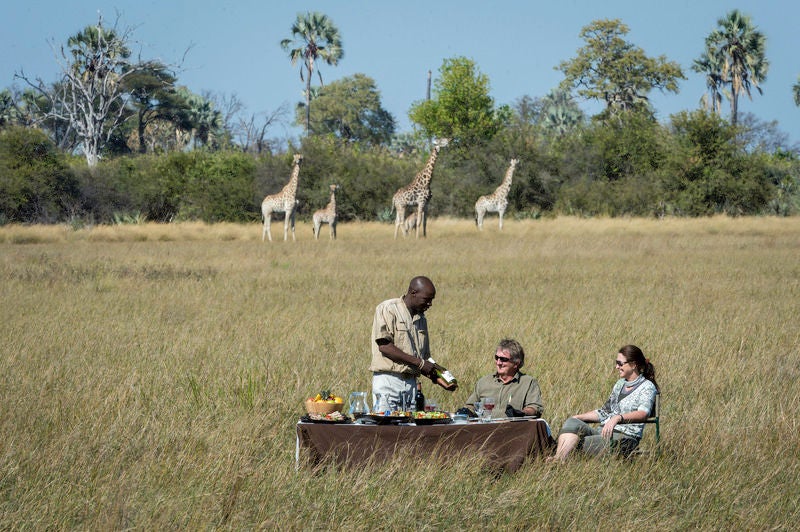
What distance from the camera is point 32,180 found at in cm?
3428

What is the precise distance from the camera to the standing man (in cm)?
609

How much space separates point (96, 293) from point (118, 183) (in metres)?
23.2

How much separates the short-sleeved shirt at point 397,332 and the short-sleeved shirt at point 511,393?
41cm

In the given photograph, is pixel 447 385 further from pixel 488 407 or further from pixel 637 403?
pixel 637 403

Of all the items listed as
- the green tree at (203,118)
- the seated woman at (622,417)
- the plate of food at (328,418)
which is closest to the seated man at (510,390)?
the seated woman at (622,417)

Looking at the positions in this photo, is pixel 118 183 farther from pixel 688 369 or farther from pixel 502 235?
pixel 688 369

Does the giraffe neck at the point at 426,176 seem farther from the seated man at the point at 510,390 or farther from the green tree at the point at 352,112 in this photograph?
the green tree at the point at 352,112

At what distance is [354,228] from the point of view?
32.9 m

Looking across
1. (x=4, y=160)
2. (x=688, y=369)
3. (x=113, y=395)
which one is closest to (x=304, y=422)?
(x=113, y=395)

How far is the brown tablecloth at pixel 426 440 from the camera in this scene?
219 inches

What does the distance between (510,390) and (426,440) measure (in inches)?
26.0

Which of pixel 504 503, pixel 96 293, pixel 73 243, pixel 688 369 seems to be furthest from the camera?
pixel 73 243

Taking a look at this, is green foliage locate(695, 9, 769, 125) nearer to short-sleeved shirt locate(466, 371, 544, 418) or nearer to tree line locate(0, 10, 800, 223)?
tree line locate(0, 10, 800, 223)

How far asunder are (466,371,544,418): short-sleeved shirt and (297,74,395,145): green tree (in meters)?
79.9
